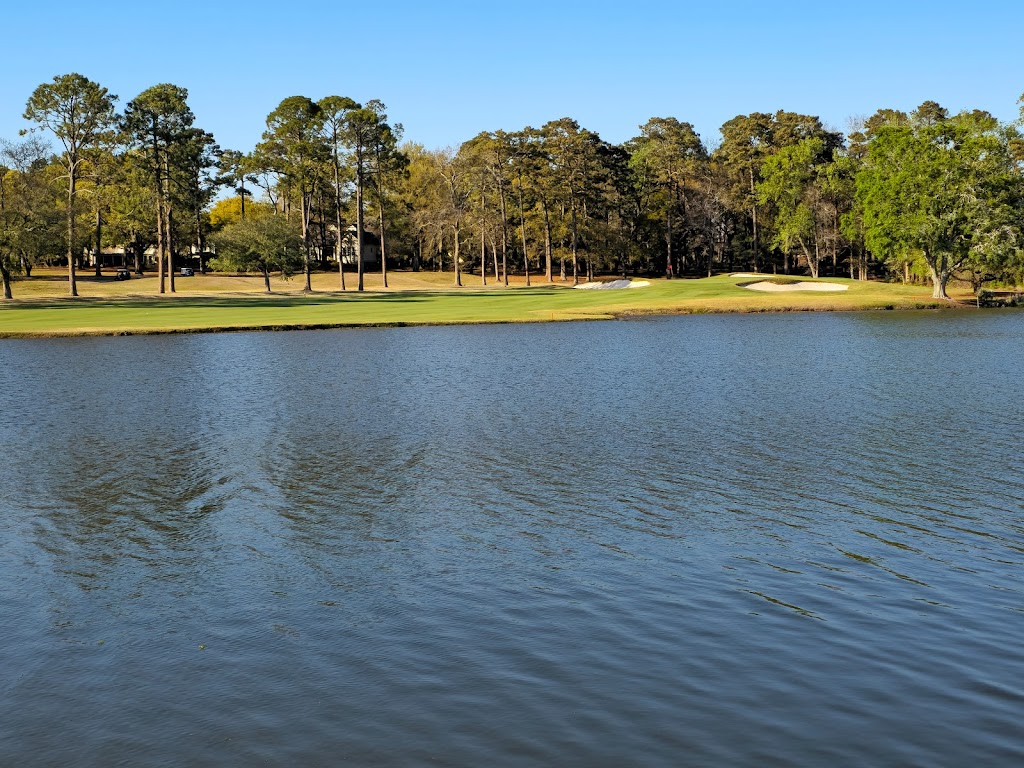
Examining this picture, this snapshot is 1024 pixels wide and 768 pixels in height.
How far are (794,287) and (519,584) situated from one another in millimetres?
79664

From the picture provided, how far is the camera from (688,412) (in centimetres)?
2683

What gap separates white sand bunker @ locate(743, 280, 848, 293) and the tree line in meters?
4.34

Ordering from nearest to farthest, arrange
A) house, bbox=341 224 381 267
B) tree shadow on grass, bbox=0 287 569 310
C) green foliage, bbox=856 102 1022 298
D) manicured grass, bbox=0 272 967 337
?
1. manicured grass, bbox=0 272 967 337
2. green foliage, bbox=856 102 1022 298
3. tree shadow on grass, bbox=0 287 569 310
4. house, bbox=341 224 381 267

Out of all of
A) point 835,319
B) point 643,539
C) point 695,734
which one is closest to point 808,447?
point 643,539

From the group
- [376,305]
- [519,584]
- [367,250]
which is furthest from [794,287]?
[367,250]

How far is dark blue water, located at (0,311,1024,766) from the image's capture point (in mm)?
8375

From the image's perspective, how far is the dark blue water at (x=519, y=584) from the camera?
27.5ft

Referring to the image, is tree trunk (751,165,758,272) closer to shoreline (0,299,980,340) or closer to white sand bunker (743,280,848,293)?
white sand bunker (743,280,848,293)

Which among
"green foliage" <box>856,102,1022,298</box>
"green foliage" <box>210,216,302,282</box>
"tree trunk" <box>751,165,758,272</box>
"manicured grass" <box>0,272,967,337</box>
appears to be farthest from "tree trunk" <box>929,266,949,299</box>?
"green foliage" <box>210,216,302,282</box>

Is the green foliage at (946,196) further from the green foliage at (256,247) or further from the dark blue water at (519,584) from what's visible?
the dark blue water at (519,584)

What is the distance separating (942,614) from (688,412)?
16.1 m

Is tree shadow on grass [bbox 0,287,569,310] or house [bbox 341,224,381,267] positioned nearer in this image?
tree shadow on grass [bbox 0,287,569,310]

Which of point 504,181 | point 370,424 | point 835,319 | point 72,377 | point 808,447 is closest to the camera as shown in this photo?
point 808,447

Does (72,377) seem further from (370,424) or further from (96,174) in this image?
(96,174)
